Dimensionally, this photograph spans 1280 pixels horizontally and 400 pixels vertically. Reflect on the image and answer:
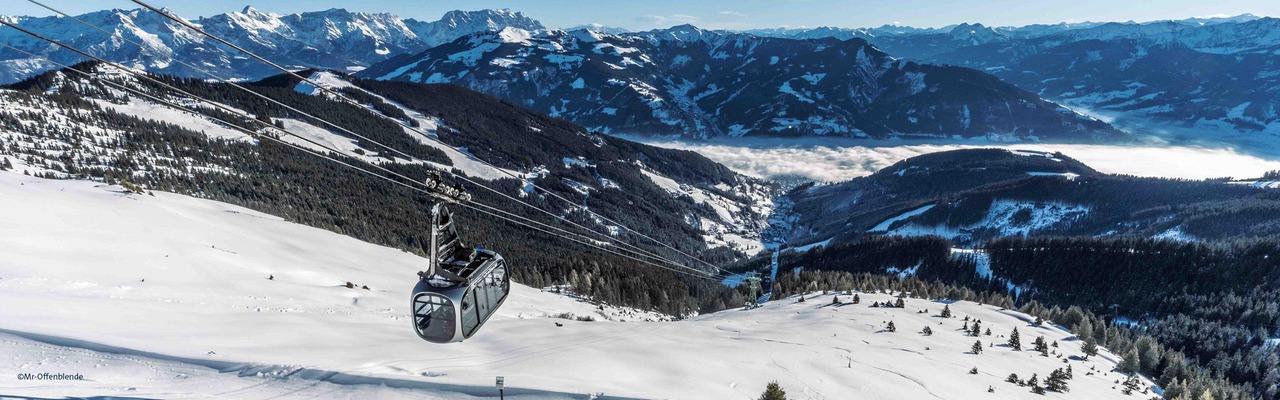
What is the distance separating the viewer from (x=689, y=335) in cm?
4009

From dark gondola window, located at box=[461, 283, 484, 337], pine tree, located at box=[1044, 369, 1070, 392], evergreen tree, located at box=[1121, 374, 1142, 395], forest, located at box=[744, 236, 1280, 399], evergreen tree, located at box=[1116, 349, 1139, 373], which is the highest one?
dark gondola window, located at box=[461, 283, 484, 337]

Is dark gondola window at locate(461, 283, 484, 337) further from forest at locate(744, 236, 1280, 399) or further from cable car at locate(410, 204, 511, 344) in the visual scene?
forest at locate(744, 236, 1280, 399)

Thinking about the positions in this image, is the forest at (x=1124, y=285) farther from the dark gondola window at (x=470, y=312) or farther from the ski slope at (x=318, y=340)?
the dark gondola window at (x=470, y=312)

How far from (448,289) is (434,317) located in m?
1.24

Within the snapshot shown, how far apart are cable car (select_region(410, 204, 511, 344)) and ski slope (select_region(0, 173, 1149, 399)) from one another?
2704mm

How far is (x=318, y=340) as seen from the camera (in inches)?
1124

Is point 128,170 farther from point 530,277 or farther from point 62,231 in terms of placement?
point 62,231

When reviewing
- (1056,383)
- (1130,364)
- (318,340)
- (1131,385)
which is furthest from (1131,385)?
(318,340)

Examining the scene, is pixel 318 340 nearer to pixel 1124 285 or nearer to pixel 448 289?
pixel 448 289

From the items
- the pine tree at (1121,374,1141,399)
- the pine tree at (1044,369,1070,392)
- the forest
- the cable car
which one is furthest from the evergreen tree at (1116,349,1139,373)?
the cable car

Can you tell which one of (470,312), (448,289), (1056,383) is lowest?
(1056,383)

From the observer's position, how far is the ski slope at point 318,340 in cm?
2156

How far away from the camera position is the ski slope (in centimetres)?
2156

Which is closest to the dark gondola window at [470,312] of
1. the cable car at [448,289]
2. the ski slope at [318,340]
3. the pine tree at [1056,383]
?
the cable car at [448,289]
